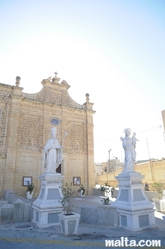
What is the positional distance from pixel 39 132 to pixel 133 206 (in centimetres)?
1254

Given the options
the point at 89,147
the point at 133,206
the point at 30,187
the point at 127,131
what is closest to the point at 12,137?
the point at 30,187

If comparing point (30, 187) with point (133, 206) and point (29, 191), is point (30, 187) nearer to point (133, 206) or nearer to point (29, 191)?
point (29, 191)

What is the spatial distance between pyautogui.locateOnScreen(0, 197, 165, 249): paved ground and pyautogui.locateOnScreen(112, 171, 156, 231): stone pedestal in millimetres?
282

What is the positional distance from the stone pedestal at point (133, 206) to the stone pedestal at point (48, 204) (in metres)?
2.46

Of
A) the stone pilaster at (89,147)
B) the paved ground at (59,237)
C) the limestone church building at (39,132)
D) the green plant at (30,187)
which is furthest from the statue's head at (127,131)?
the stone pilaster at (89,147)

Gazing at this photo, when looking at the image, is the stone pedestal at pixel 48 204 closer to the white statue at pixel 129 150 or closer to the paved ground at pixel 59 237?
the paved ground at pixel 59 237

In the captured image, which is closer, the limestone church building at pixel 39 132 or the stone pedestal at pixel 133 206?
the stone pedestal at pixel 133 206

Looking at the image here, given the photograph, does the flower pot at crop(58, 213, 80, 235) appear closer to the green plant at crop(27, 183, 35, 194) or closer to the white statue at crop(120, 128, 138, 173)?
the white statue at crop(120, 128, 138, 173)

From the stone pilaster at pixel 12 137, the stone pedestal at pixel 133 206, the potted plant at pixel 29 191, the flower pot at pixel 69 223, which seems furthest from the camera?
the stone pilaster at pixel 12 137

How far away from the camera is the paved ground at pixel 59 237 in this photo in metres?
4.76

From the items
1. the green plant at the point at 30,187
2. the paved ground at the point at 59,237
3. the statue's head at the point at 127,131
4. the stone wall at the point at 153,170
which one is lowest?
the paved ground at the point at 59,237

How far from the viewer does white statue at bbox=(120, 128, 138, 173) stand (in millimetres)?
7712

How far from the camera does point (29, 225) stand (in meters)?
7.21

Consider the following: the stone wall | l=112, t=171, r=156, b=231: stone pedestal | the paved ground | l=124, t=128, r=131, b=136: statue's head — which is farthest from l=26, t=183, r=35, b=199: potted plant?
the stone wall
